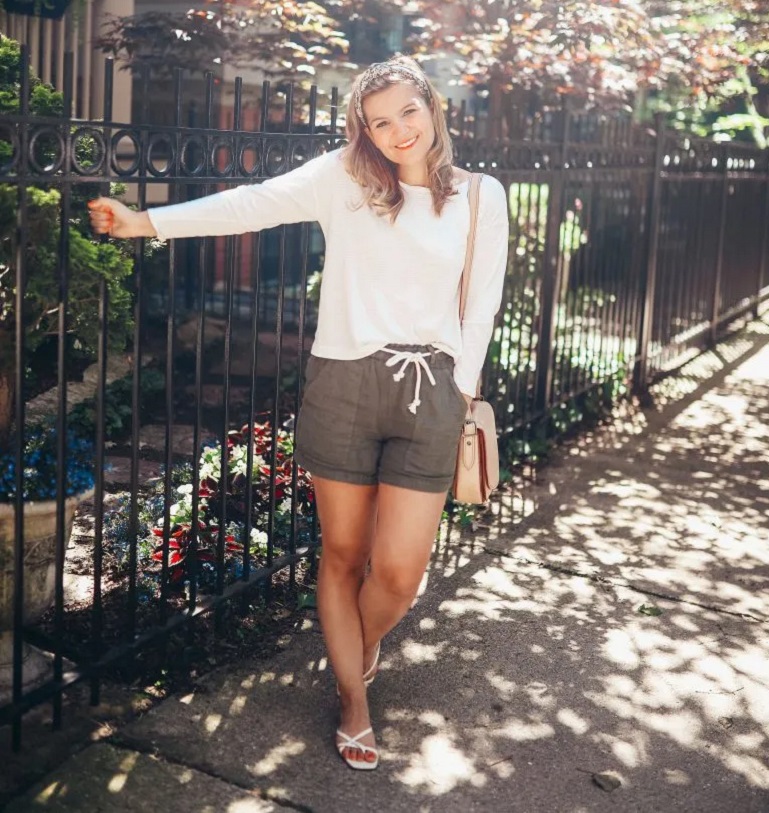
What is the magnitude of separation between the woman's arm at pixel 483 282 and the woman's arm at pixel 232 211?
1.58 ft

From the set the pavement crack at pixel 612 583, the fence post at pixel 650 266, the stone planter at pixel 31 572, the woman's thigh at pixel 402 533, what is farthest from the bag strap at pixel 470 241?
the fence post at pixel 650 266

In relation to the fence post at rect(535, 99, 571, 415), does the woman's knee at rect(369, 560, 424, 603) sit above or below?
below

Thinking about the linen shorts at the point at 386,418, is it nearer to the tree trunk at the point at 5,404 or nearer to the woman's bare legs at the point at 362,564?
the woman's bare legs at the point at 362,564

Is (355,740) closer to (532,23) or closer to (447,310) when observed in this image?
(447,310)

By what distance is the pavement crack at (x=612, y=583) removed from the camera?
204 inches

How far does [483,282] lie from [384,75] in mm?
677

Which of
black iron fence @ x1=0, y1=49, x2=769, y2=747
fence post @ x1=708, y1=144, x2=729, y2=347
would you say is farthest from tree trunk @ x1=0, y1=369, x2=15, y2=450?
fence post @ x1=708, y1=144, x2=729, y2=347

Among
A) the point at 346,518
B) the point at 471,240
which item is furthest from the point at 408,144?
the point at 346,518

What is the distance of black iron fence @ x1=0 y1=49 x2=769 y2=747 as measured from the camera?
3.61 metres

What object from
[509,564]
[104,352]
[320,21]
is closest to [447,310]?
[104,352]

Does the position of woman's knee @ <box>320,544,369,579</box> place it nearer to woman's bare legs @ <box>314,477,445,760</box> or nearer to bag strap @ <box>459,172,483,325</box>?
woman's bare legs @ <box>314,477,445,760</box>

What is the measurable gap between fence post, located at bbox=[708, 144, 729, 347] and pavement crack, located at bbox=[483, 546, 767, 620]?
6669 millimetres

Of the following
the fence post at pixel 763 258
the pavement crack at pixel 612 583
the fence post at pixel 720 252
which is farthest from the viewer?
the fence post at pixel 763 258

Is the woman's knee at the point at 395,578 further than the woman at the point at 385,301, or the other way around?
the woman's knee at the point at 395,578
